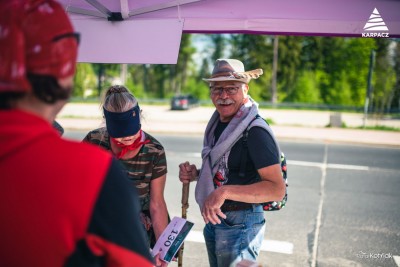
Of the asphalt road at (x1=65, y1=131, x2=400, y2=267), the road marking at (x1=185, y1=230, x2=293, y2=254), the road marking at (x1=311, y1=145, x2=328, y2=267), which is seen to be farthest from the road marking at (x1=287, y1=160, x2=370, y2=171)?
the road marking at (x1=185, y1=230, x2=293, y2=254)

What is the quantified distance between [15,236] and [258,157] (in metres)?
1.61

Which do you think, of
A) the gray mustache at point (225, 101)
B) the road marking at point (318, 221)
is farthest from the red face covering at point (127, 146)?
the road marking at point (318, 221)

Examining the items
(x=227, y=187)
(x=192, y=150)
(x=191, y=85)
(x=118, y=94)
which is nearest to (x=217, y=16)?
(x=118, y=94)

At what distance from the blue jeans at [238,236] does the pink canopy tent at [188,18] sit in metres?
1.15

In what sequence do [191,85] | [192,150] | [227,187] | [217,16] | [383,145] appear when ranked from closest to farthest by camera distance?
[227,187]
[217,16]
[192,150]
[383,145]
[191,85]

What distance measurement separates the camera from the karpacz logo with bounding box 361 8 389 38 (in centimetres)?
248

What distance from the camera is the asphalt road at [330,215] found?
14.5 feet

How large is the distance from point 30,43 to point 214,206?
1.59m

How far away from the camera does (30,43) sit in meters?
0.80

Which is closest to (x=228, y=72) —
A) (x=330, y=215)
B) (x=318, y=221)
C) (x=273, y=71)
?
(x=318, y=221)

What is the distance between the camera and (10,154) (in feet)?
2.47

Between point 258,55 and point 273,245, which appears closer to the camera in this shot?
point 273,245

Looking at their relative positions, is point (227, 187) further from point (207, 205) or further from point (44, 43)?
point (44, 43)

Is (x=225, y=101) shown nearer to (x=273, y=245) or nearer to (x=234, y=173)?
(x=234, y=173)
